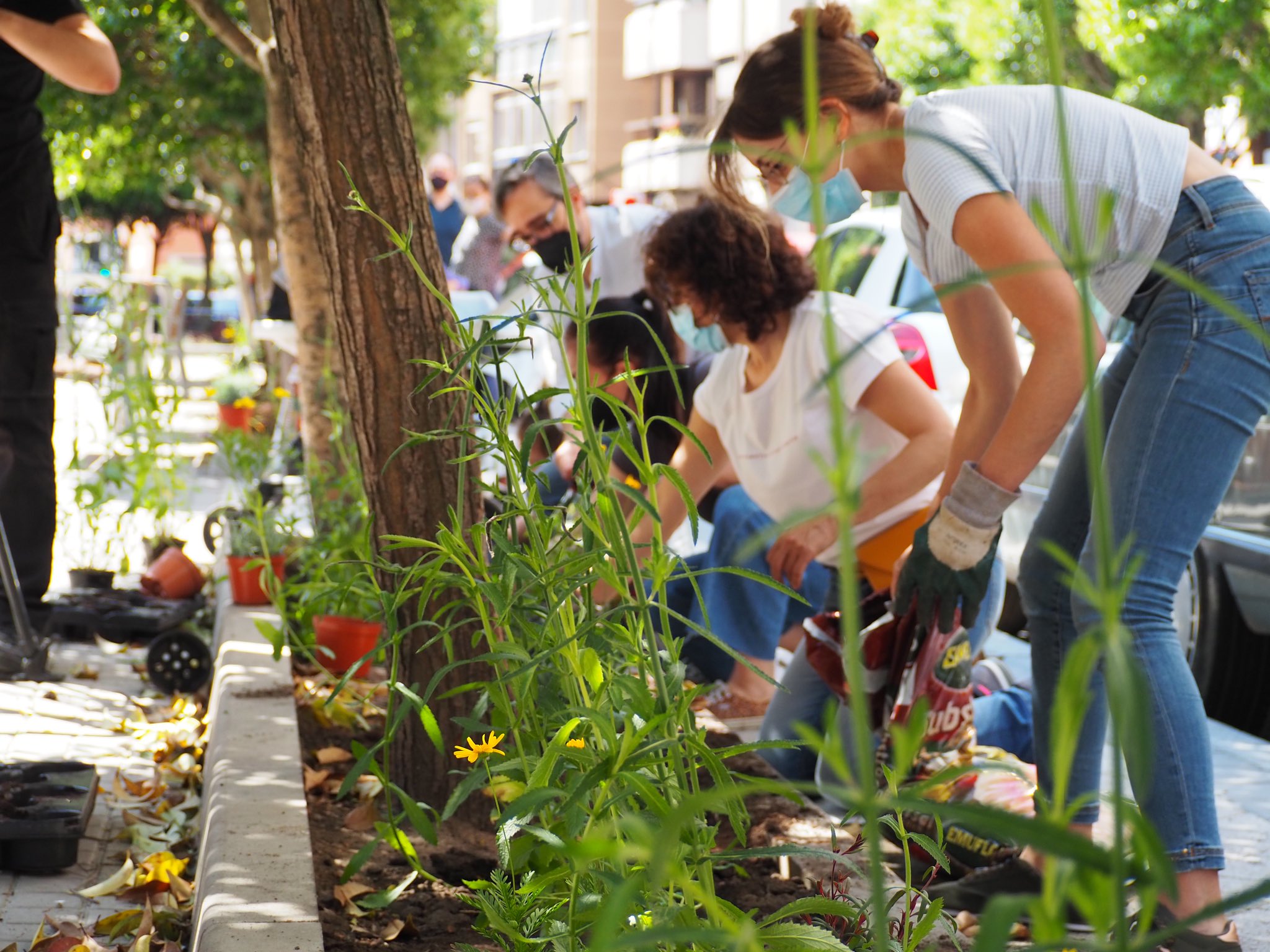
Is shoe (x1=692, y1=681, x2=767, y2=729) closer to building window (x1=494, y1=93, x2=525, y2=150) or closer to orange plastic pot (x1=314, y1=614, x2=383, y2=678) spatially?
orange plastic pot (x1=314, y1=614, x2=383, y2=678)

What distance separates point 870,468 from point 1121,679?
265 cm

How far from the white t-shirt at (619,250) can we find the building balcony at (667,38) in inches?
1254

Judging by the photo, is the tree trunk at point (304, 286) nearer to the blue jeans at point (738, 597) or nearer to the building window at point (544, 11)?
the blue jeans at point (738, 597)

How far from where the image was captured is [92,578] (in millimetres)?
4789

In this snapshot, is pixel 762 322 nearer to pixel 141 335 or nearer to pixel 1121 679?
pixel 1121 679

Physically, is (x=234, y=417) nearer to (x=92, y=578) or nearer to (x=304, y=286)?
(x=304, y=286)

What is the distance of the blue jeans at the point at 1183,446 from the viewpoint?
2047 millimetres

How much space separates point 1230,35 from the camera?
14.1 meters

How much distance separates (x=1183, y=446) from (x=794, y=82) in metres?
0.88

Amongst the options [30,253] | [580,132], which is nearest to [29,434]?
[30,253]

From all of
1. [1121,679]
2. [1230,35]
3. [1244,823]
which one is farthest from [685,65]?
[1121,679]

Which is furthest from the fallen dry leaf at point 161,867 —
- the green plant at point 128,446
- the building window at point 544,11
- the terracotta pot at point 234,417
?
the building window at point 544,11

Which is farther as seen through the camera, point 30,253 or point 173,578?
point 173,578

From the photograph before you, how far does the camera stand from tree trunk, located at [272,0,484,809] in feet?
8.36
